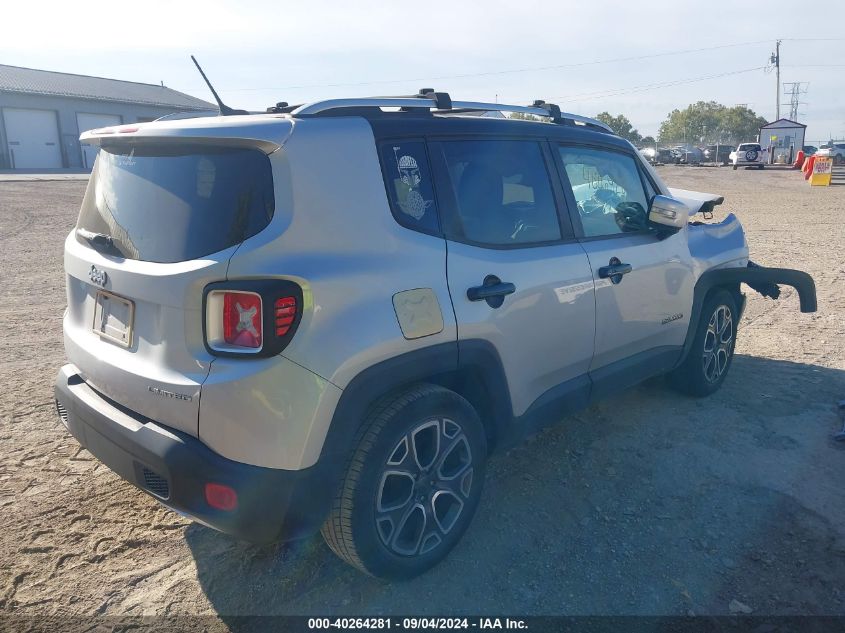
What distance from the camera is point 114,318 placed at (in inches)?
106

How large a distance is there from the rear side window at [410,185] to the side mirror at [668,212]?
1.66 meters

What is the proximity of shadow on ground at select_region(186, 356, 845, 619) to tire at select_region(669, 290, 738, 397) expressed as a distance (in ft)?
1.32

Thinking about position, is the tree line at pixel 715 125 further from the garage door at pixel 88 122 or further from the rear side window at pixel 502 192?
the rear side window at pixel 502 192

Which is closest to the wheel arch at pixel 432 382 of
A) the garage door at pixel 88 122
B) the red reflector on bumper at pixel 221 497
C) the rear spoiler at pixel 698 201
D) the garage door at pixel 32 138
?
the red reflector on bumper at pixel 221 497

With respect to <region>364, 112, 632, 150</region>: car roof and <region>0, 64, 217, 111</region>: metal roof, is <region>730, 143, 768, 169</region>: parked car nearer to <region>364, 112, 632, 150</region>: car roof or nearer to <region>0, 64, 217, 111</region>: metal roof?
<region>0, 64, 217, 111</region>: metal roof

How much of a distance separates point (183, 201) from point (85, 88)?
46.5 m

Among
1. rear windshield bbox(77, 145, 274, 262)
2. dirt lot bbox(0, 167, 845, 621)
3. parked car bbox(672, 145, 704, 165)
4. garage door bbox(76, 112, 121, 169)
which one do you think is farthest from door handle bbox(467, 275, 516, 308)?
parked car bbox(672, 145, 704, 165)

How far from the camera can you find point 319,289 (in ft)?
7.75

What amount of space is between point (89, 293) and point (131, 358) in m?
0.52

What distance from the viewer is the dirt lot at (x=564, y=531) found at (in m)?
2.76

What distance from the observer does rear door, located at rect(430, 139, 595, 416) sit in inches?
115

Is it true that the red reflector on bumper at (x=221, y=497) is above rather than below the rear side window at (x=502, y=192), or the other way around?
below

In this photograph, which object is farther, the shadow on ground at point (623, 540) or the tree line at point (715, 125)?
the tree line at point (715, 125)

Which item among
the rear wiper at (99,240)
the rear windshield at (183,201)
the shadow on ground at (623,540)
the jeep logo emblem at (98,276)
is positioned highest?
the rear windshield at (183,201)
